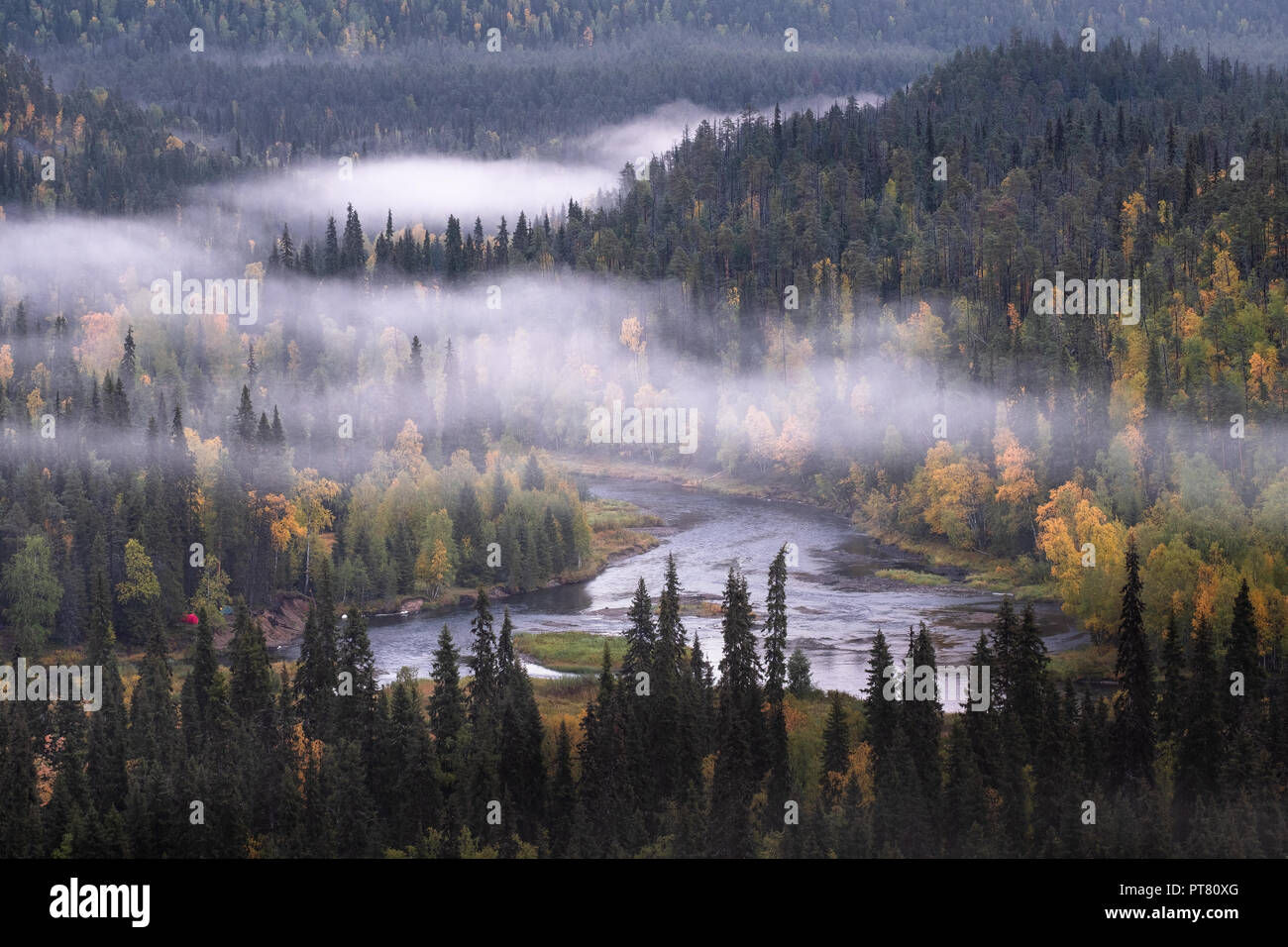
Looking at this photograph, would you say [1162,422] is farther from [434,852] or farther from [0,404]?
[0,404]

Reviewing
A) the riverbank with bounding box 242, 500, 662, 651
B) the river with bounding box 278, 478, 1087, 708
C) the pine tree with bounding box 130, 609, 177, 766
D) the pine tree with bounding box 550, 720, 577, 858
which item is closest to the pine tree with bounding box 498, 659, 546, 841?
the pine tree with bounding box 550, 720, 577, 858

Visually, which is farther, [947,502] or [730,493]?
[730,493]

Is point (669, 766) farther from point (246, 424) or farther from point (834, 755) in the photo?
point (246, 424)

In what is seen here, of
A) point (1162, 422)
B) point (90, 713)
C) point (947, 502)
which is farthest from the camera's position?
point (947, 502)

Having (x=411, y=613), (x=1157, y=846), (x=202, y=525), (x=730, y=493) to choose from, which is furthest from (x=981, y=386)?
(x=1157, y=846)

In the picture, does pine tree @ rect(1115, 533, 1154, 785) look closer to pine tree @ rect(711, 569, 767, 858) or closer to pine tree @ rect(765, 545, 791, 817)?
pine tree @ rect(765, 545, 791, 817)

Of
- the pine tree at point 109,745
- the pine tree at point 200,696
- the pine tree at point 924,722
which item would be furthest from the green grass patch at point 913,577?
the pine tree at point 109,745

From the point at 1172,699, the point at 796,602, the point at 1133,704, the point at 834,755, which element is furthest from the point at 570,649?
the point at 1172,699
